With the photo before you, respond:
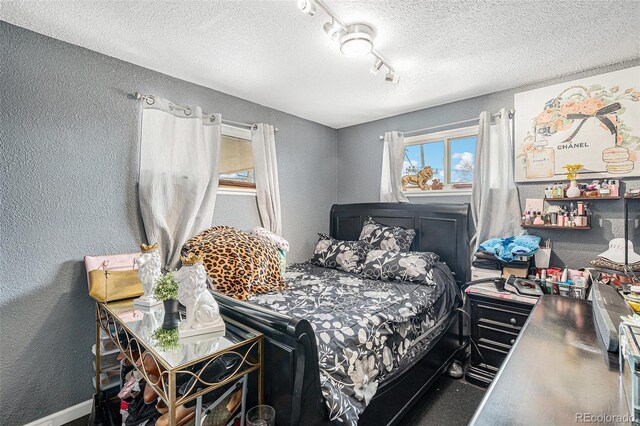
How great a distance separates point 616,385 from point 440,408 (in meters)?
1.42

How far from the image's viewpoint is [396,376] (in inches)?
67.2

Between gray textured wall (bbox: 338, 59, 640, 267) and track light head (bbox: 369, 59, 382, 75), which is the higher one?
track light head (bbox: 369, 59, 382, 75)

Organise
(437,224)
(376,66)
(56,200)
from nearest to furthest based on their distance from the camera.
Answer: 1. (56,200)
2. (376,66)
3. (437,224)

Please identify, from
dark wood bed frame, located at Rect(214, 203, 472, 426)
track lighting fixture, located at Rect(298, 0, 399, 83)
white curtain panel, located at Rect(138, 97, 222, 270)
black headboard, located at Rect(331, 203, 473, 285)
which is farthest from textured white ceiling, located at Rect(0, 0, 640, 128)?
dark wood bed frame, located at Rect(214, 203, 472, 426)

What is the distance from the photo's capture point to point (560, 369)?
939 millimetres

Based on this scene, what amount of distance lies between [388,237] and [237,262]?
1.58m

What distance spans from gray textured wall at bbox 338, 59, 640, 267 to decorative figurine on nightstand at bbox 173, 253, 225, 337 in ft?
8.57

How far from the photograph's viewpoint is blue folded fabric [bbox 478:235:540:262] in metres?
2.28

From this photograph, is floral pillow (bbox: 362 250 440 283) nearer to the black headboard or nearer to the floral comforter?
the floral comforter

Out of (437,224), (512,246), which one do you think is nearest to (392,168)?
(437,224)

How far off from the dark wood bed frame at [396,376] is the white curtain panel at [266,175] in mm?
1185

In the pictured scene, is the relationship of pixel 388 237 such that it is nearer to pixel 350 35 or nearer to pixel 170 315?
pixel 350 35

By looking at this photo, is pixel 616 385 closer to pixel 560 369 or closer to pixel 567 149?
pixel 560 369

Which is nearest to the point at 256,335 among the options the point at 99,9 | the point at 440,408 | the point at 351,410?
the point at 351,410
